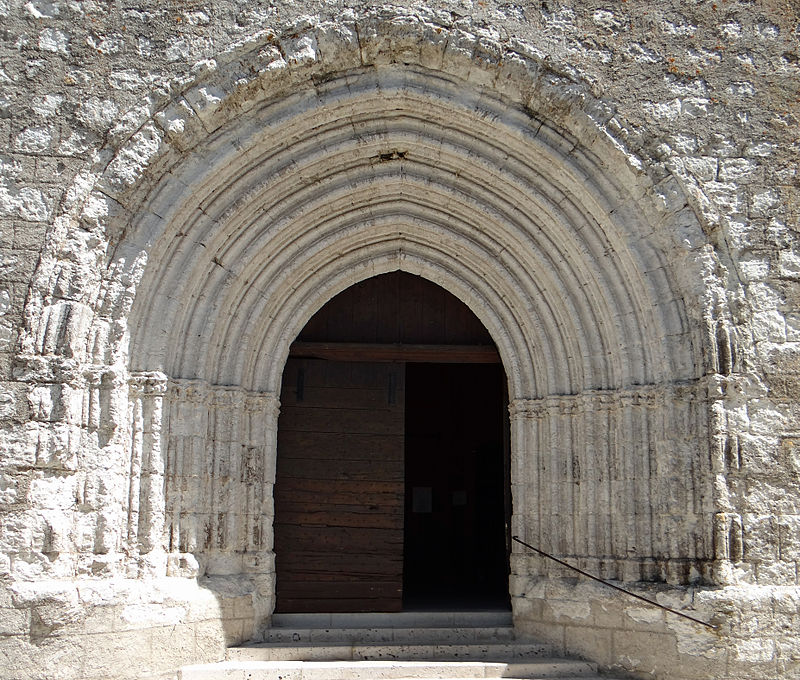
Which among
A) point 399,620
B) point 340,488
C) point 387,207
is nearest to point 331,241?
point 387,207

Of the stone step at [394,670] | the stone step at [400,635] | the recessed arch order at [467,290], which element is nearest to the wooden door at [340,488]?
the stone step at [400,635]

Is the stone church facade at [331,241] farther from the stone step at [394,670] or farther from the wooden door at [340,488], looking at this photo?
the wooden door at [340,488]

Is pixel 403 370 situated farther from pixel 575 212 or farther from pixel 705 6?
pixel 705 6

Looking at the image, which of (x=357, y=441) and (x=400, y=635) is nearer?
(x=400, y=635)

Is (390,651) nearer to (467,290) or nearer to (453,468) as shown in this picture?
(467,290)

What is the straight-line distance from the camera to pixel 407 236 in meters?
6.30

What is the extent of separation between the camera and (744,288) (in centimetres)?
536

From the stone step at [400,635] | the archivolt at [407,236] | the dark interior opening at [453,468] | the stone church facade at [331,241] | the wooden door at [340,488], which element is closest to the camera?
the stone church facade at [331,241]

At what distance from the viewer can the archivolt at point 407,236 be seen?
5527 millimetres

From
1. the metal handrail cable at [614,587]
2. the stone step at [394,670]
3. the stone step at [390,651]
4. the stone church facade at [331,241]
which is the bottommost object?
the stone step at [394,670]

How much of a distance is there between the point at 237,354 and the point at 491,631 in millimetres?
2503

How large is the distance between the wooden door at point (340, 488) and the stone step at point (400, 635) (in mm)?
448

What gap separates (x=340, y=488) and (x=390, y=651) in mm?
1359

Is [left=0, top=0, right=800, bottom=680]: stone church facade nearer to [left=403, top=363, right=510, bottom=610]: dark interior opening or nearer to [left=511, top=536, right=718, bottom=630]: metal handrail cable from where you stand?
[left=511, top=536, right=718, bottom=630]: metal handrail cable
